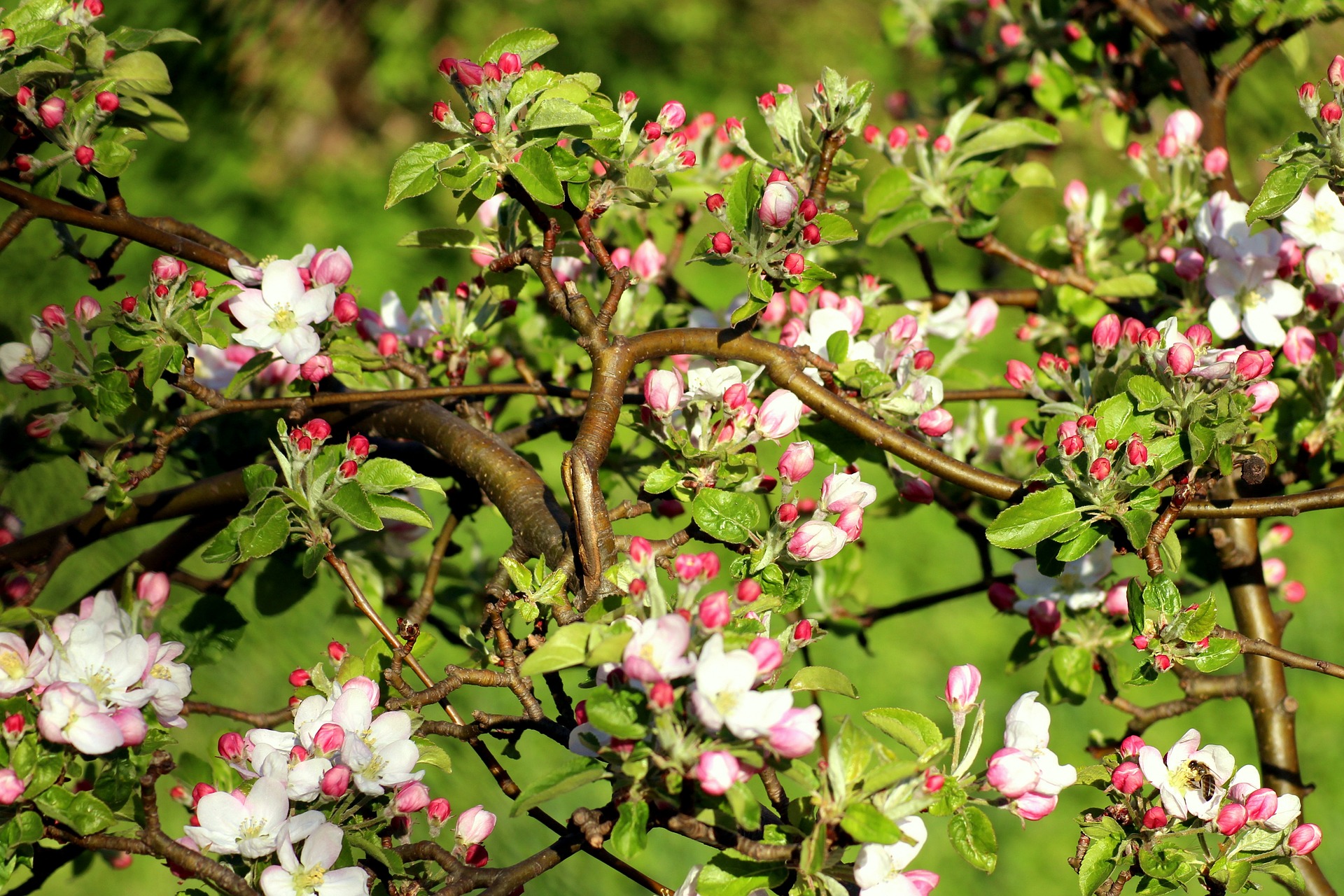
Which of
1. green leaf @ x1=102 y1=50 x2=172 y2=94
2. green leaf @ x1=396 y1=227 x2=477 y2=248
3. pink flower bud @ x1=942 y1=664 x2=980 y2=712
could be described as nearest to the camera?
pink flower bud @ x1=942 y1=664 x2=980 y2=712

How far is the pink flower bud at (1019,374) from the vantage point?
1439 millimetres

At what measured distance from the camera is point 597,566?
3.51ft

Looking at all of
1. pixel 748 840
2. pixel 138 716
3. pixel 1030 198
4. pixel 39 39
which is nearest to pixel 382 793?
pixel 138 716

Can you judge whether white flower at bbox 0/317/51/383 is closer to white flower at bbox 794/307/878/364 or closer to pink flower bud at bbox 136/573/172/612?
pink flower bud at bbox 136/573/172/612

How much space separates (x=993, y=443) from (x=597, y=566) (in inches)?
46.7

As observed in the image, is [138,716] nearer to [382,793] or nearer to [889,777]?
[382,793]

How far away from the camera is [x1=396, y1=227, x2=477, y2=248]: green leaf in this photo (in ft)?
4.61

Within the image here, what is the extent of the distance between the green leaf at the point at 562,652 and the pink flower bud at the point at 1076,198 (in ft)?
4.21

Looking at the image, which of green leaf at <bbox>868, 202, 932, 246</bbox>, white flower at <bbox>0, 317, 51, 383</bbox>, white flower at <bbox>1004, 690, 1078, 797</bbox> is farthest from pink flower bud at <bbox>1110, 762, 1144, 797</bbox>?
white flower at <bbox>0, 317, 51, 383</bbox>

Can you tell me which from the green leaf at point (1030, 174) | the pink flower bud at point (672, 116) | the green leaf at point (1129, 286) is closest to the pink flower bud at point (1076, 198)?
the green leaf at point (1030, 174)

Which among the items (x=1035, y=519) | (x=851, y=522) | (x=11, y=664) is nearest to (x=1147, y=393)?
(x=1035, y=519)

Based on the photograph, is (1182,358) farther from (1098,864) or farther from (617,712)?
(617,712)

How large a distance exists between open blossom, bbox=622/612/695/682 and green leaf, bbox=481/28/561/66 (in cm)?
70

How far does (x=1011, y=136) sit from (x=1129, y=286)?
289 mm
